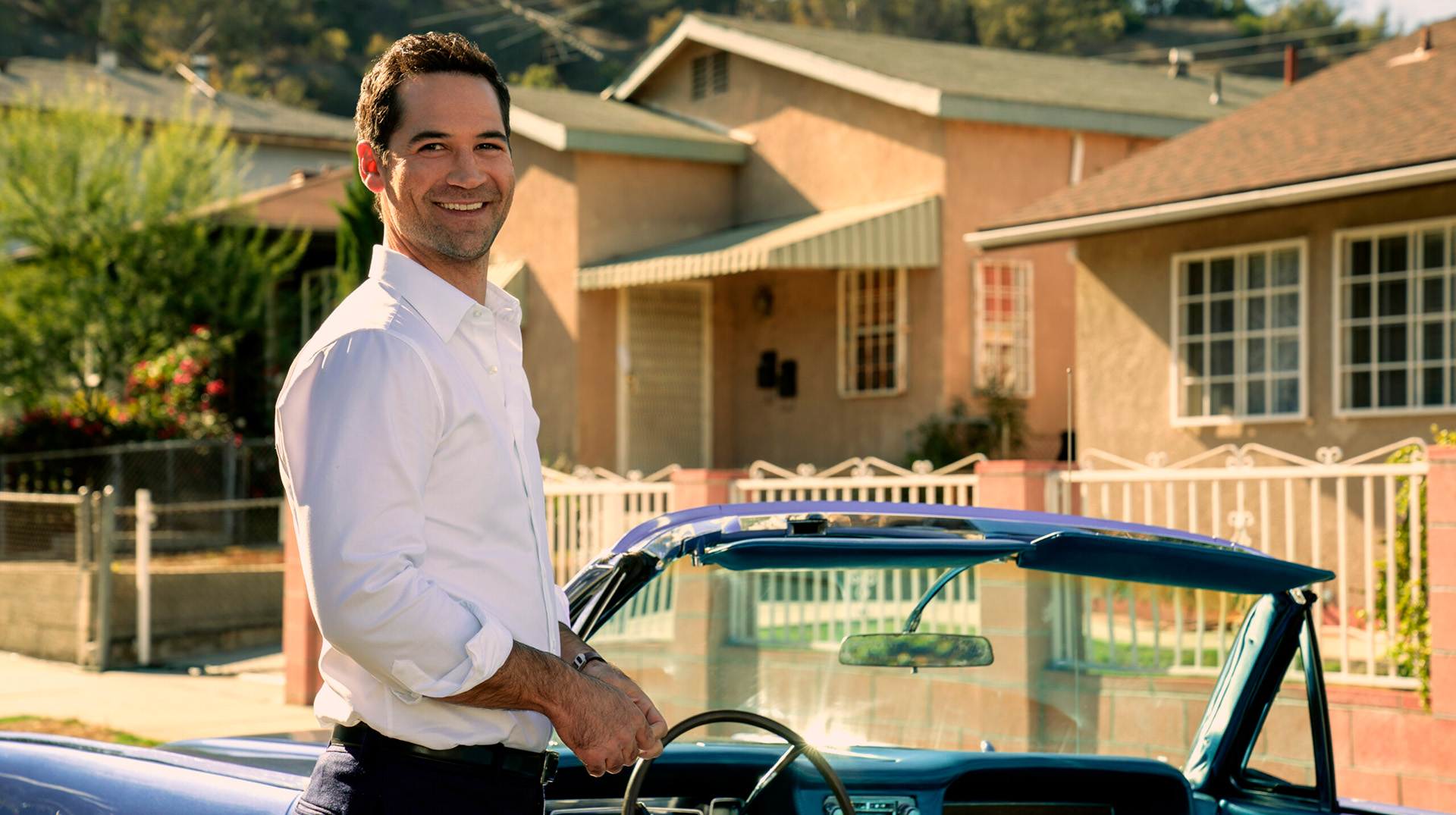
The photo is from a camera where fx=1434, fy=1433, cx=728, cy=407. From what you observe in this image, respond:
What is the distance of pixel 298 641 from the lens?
31.0ft

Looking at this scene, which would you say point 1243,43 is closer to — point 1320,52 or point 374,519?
point 1320,52

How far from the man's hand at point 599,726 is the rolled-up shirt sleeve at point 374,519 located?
0.48 ft

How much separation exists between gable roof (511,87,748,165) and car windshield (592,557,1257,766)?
12747mm

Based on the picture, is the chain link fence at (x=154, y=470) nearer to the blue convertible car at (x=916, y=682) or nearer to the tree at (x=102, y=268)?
the tree at (x=102, y=268)

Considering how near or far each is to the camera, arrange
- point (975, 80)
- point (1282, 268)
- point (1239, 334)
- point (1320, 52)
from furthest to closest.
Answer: point (1320, 52), point (975, 80), point (1239, 334), point (1282, 268)

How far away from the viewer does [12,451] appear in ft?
Result: 55.0

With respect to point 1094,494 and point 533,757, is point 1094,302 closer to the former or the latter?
point 1094,494

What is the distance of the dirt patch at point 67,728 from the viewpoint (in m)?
8.08

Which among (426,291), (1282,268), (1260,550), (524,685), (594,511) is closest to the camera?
(524,685)

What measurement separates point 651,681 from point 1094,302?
969cm

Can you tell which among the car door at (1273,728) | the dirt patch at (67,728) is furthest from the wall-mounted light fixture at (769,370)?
the car door at (1273,728)

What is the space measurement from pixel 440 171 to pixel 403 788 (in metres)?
0.92

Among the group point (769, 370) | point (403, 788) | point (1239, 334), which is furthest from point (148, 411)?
point (403, 788)

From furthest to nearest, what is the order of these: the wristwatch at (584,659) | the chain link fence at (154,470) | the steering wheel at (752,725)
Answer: the chain link fence at (154,470)
the steering wheel at (752,725)
the wristwatch at (584,659)
